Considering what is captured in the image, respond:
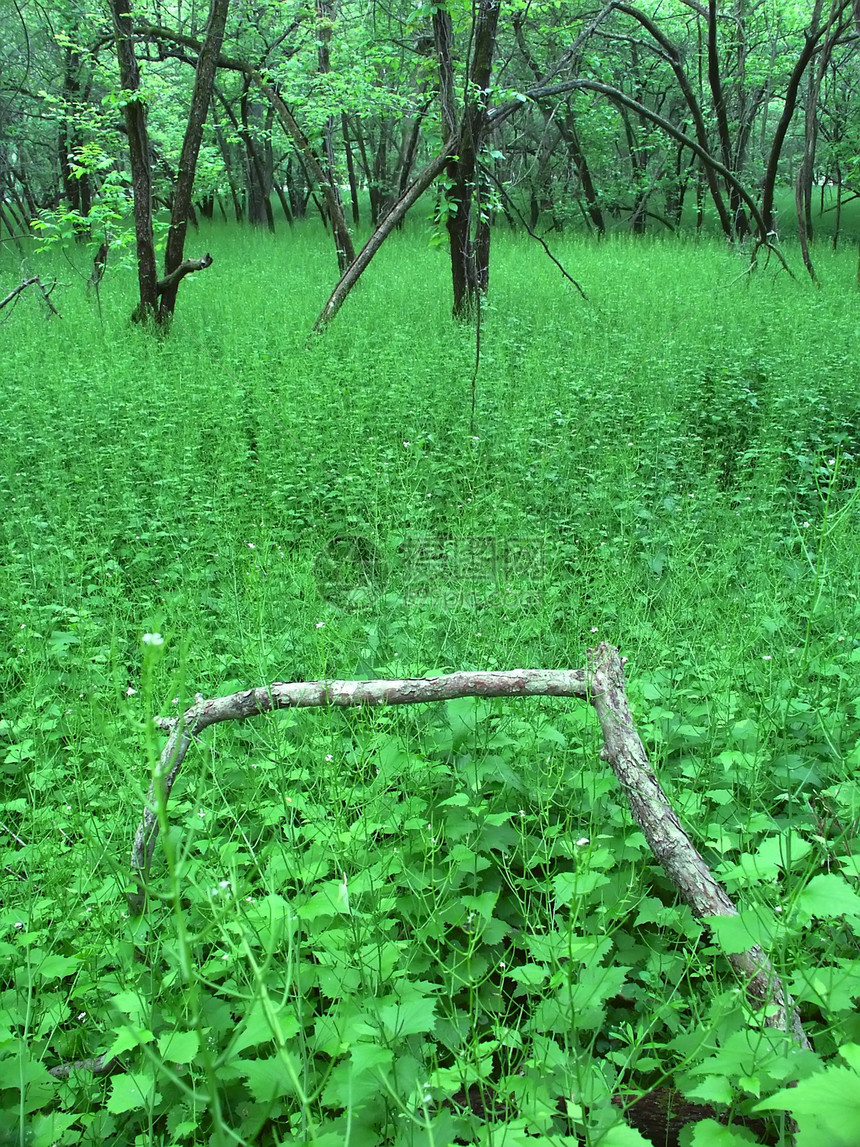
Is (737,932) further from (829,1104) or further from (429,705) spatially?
(429,705)

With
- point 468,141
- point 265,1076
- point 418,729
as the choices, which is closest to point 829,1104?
point 265,1076

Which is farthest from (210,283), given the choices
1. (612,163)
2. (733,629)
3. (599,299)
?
(612,163)

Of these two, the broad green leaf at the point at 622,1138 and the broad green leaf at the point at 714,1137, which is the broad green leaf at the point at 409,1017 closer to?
the broad green leaf at the point at 622,1138

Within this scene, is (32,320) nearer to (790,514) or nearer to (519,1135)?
(790,514)

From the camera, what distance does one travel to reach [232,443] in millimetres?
5652

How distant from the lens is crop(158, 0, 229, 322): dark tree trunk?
8836mm

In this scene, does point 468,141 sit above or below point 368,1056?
above

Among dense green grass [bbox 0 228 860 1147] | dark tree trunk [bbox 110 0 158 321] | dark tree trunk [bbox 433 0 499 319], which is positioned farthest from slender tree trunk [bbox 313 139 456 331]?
dark tree trunk [bbox 110 0 158 321]

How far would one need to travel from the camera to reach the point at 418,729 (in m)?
2.66

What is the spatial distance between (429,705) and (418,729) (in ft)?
0.86

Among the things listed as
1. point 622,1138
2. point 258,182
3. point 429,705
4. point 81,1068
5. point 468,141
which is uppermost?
point 258,182

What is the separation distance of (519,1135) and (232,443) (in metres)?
5.00

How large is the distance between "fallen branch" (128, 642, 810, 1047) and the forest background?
4.1 inches

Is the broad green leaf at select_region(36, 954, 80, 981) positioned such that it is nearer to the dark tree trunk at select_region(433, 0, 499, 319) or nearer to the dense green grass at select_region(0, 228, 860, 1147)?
the dense green grass at select_region(0, 228, 860, 1147)
